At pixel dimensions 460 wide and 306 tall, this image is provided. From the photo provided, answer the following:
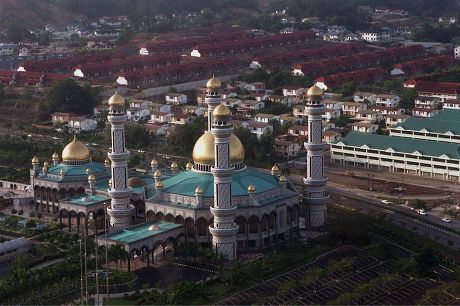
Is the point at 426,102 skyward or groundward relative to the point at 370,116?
skyward

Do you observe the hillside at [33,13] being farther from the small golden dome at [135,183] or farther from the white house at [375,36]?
the small golden dome at [135,183]

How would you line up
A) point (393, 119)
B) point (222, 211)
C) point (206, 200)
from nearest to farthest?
point (222, 211) → point (206, 200) → point (393, 119)

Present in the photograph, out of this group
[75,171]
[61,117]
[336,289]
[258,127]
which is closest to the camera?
[336,289]

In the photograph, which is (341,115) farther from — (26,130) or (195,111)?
(26,130)

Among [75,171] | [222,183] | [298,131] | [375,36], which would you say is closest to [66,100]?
[298,131]

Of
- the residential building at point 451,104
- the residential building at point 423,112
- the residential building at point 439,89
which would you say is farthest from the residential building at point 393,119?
the residential building at point 439,89

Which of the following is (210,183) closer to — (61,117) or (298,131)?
(298,131)

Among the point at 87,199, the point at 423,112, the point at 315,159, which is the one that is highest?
the point at 423,112
